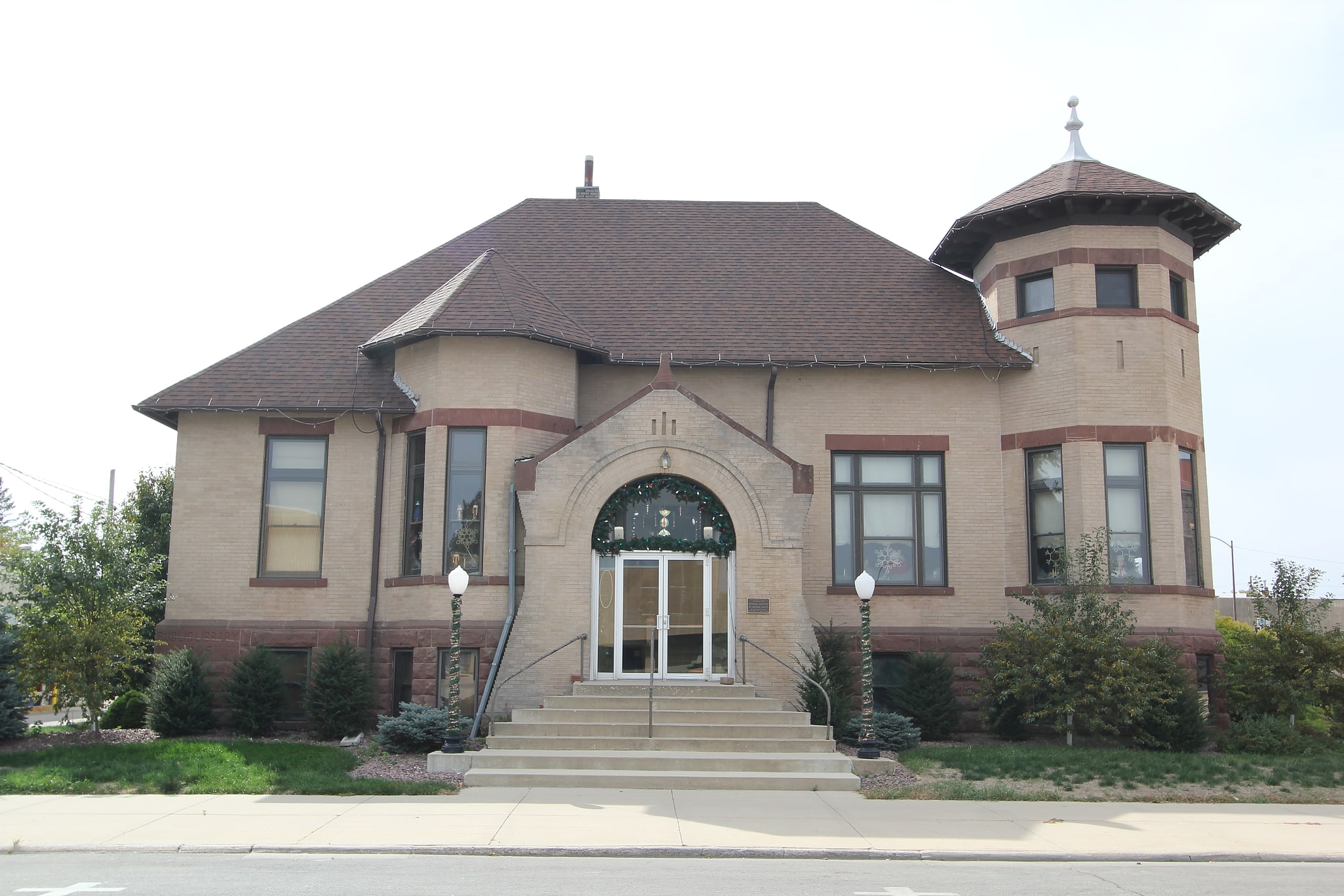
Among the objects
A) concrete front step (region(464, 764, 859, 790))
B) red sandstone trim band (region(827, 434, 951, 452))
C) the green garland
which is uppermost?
red sandstone trim band (region(827, 434, 951, 452))

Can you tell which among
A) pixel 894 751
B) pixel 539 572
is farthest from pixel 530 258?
pixel 894 751

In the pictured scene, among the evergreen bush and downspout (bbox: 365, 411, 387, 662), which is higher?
downspout (bbox: 365, 411, 387, 662)

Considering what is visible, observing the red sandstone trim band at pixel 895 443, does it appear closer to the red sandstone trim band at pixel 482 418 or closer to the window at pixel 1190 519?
the window at pixel 1190 519

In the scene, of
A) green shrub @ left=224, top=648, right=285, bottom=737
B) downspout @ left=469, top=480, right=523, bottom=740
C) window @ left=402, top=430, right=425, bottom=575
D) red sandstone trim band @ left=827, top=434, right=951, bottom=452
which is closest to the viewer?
downspout @ left=469, top=480, right=523, bottom=740

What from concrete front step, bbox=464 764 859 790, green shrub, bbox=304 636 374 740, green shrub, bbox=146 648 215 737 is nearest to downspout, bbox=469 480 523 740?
green shrub, bbox=304 636 374 740

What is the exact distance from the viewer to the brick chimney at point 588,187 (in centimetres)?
2680

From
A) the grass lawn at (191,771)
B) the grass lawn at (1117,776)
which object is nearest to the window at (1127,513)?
the grass lawn at (1117,776)

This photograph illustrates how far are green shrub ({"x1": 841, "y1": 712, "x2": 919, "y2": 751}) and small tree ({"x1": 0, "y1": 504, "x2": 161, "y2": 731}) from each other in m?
11.6

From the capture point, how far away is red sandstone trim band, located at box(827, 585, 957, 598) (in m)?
20.6

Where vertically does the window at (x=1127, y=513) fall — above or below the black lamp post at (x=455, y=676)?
above

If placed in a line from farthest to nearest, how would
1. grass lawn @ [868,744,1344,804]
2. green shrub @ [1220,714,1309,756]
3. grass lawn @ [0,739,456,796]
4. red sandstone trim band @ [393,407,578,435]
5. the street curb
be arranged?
→ red sandstone trim band @ [393,407,578,435]
green shrub @ [1220,714,1309,756]
grass lawn @ [868,744,1344,804]
grass lawn @ [0,739,456,796]
the street curb

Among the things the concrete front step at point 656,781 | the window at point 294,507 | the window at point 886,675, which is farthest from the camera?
the window at point 294,507

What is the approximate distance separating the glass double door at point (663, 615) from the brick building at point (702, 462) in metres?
0.05

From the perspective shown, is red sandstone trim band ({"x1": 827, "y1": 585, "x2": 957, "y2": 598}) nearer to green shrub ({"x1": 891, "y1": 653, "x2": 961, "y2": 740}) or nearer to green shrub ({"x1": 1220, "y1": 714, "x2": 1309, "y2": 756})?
green shrub ({"x1": 891, "y1": 653, "x2": 961, "y2": 740})
